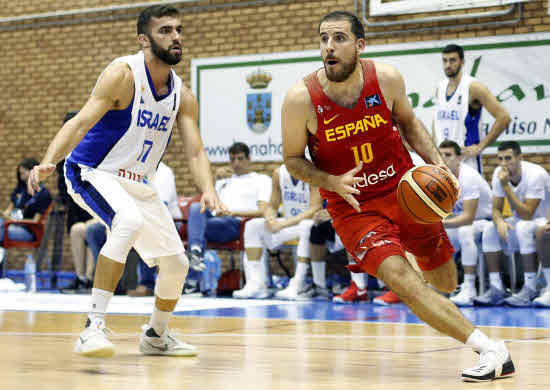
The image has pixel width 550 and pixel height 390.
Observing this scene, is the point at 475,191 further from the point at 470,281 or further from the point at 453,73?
the point at 453,73

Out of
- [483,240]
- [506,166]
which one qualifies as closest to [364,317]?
[483,240]

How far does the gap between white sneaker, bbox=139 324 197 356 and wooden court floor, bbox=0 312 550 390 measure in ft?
0.32

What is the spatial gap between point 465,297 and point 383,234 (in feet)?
14.3

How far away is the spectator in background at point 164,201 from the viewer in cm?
945

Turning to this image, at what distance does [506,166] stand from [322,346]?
4243mm

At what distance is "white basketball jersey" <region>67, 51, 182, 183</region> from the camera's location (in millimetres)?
4441

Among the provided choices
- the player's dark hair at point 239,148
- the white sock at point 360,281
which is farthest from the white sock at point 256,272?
the player's dark hair at point 239,148

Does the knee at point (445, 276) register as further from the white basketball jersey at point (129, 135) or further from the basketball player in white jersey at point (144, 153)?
the white basketball jersey at point (129, 135)

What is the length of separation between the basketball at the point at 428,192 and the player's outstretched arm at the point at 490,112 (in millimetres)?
4757

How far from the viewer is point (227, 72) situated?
1220 centimetres

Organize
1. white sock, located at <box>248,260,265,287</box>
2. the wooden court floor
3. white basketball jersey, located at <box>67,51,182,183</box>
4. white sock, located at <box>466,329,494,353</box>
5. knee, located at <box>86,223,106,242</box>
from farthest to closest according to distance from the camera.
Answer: knee, located at <box>86,223,106,242</box>
white sock, located at <box>248,260,265,287</box>
white basketball jersey, located at <box>67,51,182,183</box>
white sock, located at <box>466,329,494,353</box>
the wooden court floor

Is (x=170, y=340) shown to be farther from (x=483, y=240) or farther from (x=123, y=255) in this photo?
(x=483, y=240)

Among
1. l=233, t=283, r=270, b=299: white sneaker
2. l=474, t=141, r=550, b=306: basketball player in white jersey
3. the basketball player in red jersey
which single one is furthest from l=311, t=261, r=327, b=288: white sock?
the basketball player in red jersey

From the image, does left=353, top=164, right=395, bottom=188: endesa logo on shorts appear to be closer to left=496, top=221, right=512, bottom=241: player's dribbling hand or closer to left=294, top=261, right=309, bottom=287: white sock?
left=496, top=221, right=512, bottom=241: player's dribbling hand
